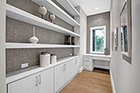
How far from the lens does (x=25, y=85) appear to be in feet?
3.50

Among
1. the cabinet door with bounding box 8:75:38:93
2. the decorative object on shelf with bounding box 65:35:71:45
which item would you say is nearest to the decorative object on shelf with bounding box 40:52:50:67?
the cabinet door with bounding box 8:75:38:93

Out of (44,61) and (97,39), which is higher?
(97,39)

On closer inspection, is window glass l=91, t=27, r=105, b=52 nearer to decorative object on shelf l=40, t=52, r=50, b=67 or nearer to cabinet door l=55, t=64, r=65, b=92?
cabinet door l=55, t=64, r=65, b=92

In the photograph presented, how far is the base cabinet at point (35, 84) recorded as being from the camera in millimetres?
964

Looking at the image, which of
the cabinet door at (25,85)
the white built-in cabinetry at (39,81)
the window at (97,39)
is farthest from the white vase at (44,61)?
the window at (97,39)

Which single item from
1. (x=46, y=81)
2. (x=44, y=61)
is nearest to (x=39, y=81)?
(x=46, y=81)

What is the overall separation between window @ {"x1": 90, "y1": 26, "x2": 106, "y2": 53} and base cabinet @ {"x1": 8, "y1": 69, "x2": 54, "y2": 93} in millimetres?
3190

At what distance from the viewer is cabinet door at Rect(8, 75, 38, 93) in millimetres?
931

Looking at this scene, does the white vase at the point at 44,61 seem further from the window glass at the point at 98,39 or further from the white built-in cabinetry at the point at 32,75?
the window glass at the point at 98,39

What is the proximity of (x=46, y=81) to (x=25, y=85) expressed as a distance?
0.44 metres

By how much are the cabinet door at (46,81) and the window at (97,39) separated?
10.3 ft

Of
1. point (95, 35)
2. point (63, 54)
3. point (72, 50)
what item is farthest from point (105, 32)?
point (63, 54)

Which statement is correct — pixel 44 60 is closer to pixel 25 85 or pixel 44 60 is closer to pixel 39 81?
pixel 39 81

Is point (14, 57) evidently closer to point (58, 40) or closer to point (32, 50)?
point (32, 50)
